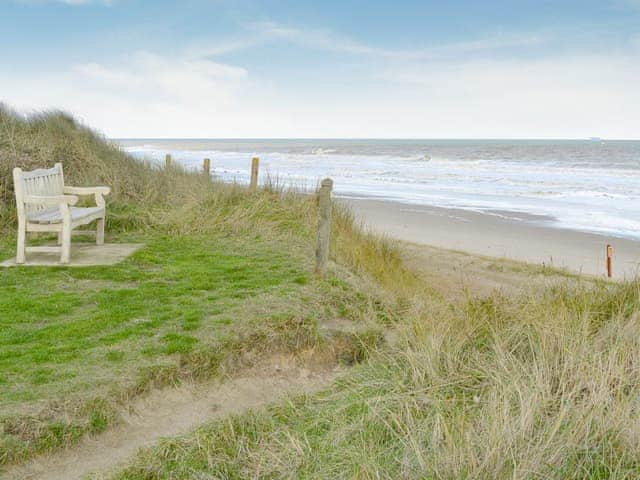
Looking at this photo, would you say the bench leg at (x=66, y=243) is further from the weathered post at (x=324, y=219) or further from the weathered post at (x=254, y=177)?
the weathered post at (x=254, y=177)

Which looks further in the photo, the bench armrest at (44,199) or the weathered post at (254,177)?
A: the weathered post at (254,177)

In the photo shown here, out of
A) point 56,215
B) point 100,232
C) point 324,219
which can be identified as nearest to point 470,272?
point 324,219

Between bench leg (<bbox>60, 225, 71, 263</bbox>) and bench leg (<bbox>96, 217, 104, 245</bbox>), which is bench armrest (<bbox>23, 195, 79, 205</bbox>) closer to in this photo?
bench leg (<bbox>60, 225, 71, 263</bbox>)

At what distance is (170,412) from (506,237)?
9828 millimetres

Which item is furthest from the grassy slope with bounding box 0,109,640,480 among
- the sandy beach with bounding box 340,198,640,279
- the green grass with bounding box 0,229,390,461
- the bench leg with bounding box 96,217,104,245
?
the sandy beach with bounding box 340,198,640,279

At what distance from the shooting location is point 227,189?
10164 mm

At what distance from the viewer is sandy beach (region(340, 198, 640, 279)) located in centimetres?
999

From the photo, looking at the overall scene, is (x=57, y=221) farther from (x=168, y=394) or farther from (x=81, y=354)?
(x=168, y=394)

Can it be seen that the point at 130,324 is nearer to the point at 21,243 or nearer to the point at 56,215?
the point at 21,243

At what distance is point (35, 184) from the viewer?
6660 mm

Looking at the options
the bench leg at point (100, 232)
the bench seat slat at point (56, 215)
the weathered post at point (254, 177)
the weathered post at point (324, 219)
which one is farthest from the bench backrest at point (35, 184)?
the weathered post at point (254, 177)

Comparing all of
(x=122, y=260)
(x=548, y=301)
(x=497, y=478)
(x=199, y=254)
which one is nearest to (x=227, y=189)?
(x=199, y=254)

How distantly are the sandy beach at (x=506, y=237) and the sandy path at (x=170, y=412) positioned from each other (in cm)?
564

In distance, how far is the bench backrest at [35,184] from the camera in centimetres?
614
